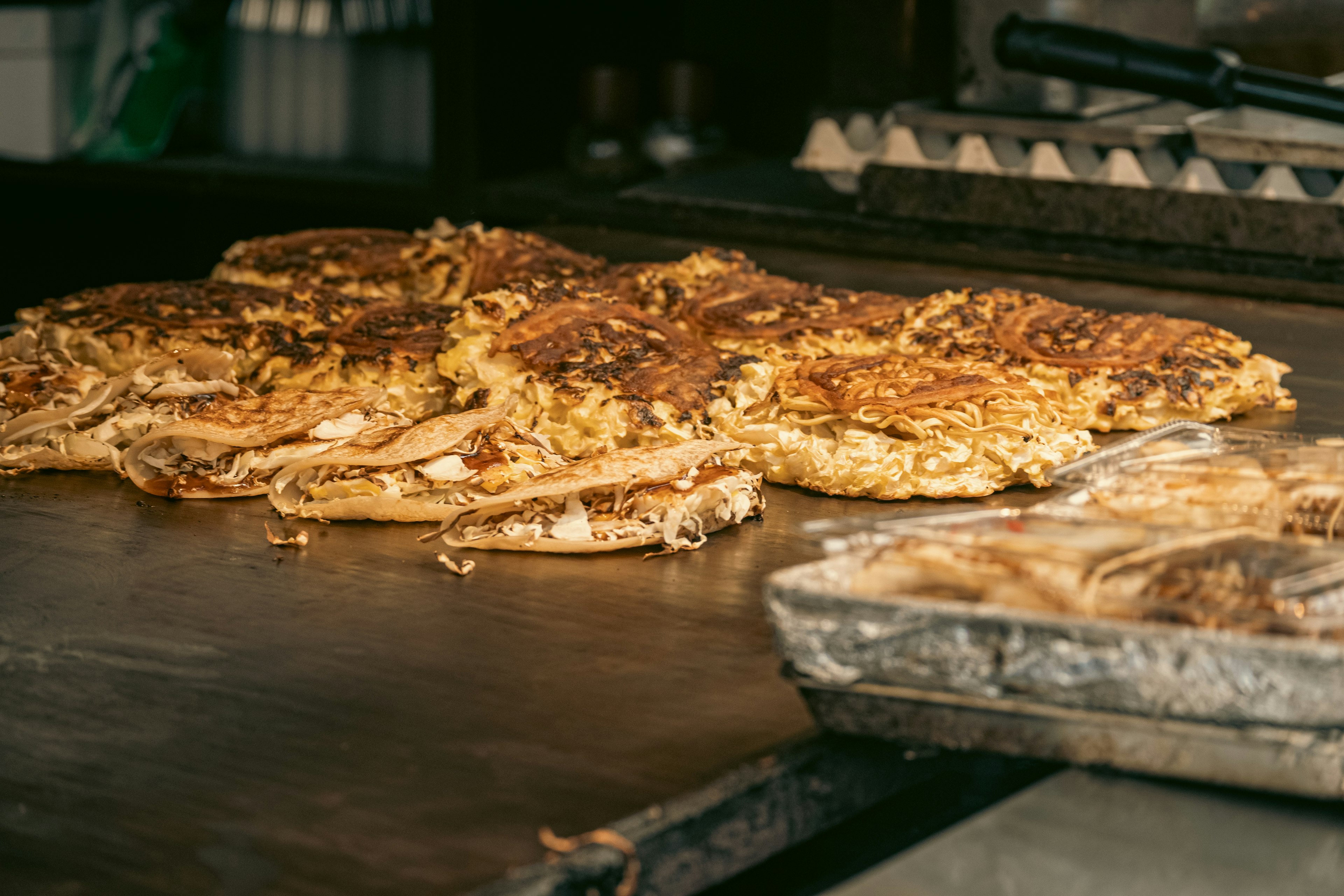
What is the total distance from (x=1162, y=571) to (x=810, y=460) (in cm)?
117

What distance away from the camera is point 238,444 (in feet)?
8.40

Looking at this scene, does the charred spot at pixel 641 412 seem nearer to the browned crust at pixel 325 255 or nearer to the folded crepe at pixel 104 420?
the folded crepe at pixel 104 420

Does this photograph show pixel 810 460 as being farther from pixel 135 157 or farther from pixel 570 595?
pixel 135 157

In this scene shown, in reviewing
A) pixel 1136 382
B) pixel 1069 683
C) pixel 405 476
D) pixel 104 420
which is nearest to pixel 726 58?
pixel 1136 382

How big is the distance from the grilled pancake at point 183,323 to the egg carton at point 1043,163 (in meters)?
2.09

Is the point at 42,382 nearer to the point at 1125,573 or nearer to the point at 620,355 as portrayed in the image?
the point at 620,355

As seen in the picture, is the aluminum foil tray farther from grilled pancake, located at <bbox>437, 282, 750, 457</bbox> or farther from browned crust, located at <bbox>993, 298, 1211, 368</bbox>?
browned crust, located at <bbox>993, 298, 1211, 368</bbox>

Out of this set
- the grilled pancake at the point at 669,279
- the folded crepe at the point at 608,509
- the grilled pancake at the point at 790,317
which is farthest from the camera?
the grilled pancake at the point at 669,279

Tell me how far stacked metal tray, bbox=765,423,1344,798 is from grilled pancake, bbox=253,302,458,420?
1597 millimetres

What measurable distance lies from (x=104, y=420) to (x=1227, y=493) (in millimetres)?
2018

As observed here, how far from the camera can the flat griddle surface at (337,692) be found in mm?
1508

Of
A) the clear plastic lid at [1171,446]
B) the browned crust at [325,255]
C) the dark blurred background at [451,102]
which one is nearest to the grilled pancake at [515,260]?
the browned crust at [325,255]

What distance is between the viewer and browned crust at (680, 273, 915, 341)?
3236 millimetres

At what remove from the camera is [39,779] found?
1640mm
